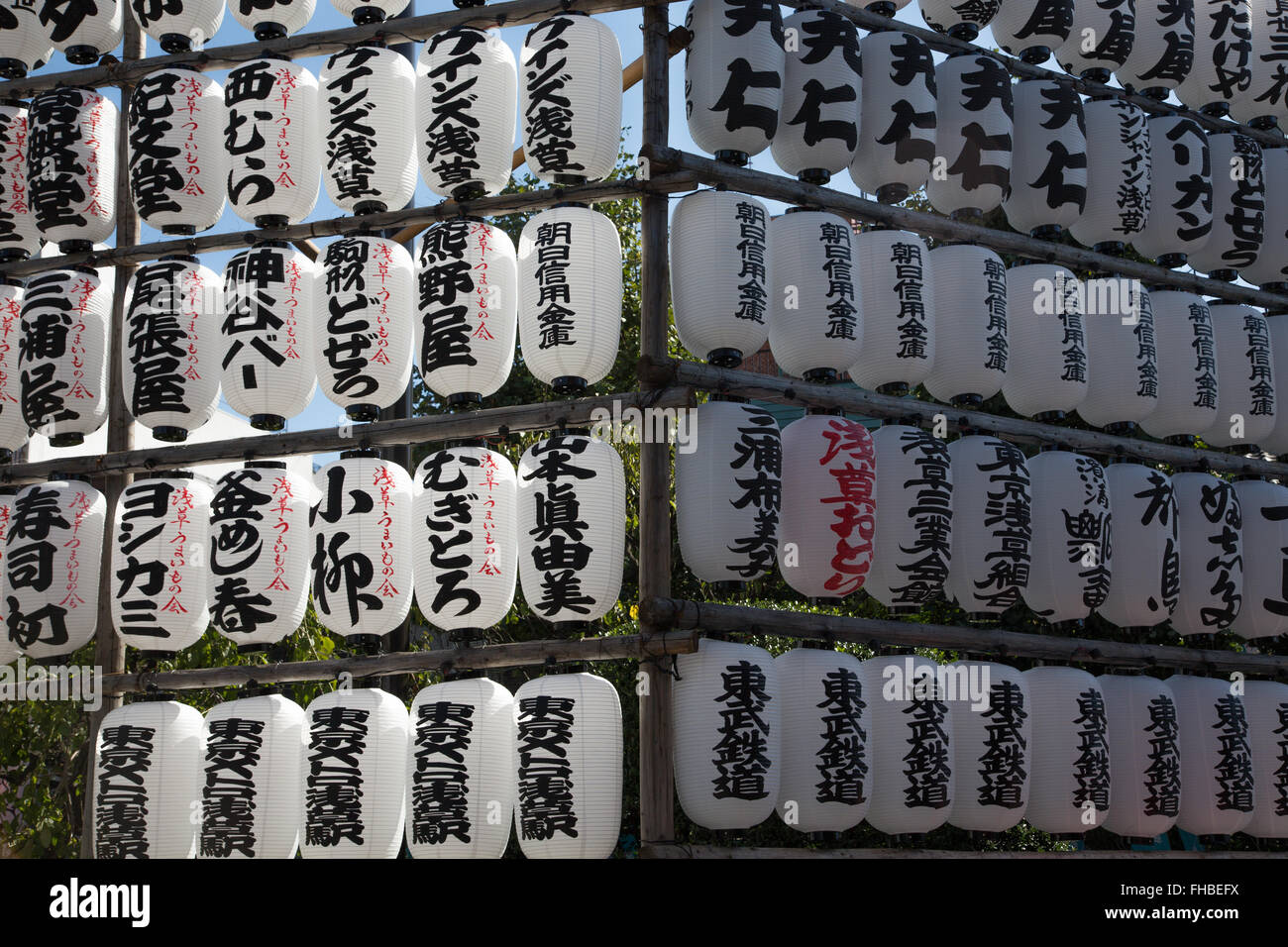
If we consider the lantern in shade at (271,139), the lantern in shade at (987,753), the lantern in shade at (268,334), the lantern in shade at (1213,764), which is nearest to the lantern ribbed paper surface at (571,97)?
the lantern in shade at (271,139)

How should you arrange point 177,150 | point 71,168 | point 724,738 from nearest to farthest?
point 724,738 < point 177,150 < point 71,168

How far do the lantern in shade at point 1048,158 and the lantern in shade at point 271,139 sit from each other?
4354 millimetres

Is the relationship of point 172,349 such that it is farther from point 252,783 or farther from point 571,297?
point 252,783

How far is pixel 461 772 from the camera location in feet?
19.7

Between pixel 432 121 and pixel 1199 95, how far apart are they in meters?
5.64

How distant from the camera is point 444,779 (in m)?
6.00

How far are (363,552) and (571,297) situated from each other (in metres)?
1.71

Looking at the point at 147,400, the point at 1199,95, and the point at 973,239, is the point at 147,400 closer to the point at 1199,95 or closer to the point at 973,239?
the point at 973,239

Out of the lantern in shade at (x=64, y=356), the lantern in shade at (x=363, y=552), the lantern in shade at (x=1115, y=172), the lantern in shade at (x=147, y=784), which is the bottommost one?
the lantern in shade at (x=147, y=784)

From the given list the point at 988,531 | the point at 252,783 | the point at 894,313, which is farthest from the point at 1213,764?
the point at 252,783

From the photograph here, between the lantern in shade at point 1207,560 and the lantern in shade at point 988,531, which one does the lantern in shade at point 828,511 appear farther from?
the lantern in shade at point 1207,560

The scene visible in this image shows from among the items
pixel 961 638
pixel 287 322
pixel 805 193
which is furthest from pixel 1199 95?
pixel 287 322

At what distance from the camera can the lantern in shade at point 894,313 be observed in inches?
276

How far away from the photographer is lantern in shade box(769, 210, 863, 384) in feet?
22.1
